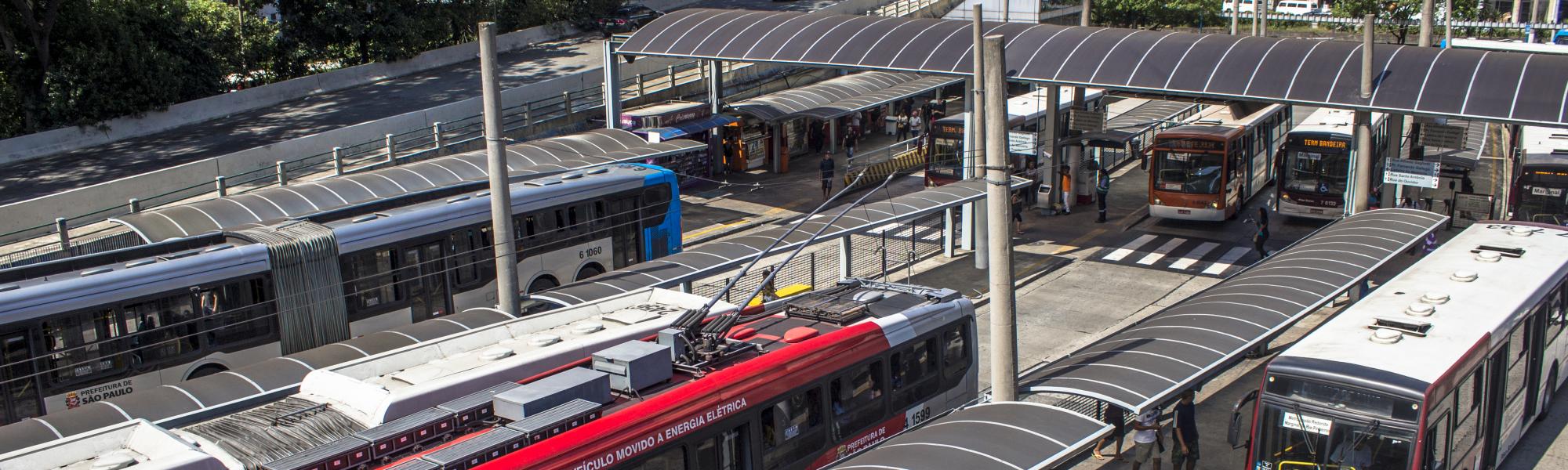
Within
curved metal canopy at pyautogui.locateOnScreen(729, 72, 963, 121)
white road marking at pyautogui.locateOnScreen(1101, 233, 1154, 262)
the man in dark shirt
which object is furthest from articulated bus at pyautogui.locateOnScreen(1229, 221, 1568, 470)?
curved metal canopy at pyautogui.locateOnScreen(729, 72, 963, 121)

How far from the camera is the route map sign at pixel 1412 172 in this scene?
1027 inches

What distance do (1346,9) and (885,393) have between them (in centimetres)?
5590

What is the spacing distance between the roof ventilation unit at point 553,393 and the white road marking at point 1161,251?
19.5 m

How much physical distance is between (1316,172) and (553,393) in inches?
1007

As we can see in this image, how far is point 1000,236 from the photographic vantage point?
1485 centimetres

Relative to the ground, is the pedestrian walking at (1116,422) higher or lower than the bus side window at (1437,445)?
lower

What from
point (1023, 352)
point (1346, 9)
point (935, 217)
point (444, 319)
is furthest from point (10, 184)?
point (1346, 9)

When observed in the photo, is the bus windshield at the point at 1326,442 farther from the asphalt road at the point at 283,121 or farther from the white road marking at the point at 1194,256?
the asphalt road at the point at 283,121

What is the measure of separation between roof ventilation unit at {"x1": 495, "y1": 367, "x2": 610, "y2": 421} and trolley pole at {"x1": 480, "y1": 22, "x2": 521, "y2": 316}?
5.17 metres

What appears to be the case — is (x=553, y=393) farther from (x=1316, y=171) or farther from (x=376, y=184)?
(x=1316, y=171)

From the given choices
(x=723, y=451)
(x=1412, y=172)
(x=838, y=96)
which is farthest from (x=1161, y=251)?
(x=723, y=451)

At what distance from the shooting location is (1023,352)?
74.4ft

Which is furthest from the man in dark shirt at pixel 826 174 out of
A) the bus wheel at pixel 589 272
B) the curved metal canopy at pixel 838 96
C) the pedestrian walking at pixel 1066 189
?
the bus wheel at pixel 589 272

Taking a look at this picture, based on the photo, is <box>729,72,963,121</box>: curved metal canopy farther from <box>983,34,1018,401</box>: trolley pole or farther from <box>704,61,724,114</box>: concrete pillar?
<box>983,34,1018,401</box>: trolley pole
